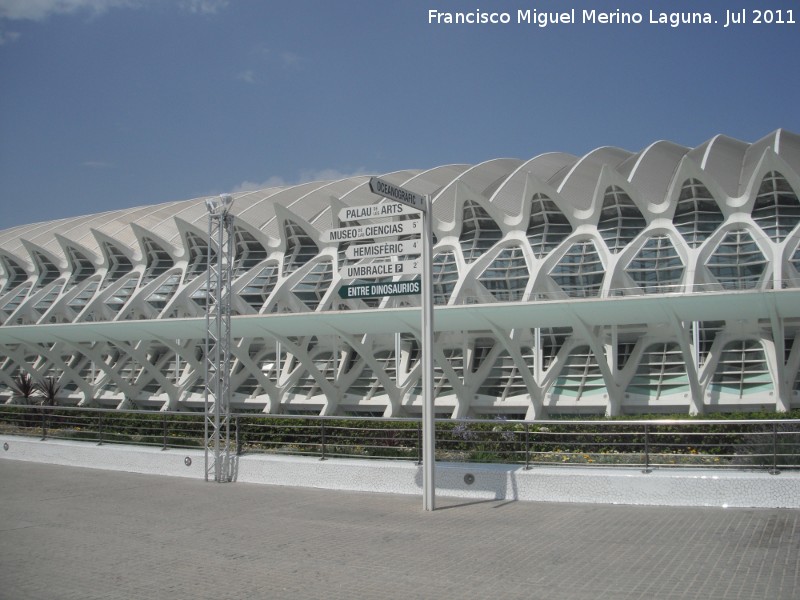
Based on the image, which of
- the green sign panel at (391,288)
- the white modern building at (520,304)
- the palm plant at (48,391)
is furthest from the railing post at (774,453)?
the palm plant at (48,391)

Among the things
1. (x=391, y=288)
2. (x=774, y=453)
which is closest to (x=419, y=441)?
(x=391, y=288)

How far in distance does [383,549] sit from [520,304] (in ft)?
48.8

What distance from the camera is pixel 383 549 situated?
779 cm

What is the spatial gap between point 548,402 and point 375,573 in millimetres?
21542

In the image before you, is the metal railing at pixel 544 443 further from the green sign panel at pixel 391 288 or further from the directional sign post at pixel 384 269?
the directional sign post at pixel 384 269

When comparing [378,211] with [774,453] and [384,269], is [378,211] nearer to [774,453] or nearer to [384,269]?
[384,269]

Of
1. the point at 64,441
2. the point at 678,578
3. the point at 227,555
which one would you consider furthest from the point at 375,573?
the point at 64,441

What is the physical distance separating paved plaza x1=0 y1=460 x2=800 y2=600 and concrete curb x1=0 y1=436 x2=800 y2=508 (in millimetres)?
247

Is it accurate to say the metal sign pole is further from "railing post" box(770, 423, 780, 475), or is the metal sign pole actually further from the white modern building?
the white modern building

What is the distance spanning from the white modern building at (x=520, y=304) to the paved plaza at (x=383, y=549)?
10195 millimetres

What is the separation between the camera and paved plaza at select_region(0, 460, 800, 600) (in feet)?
20.8

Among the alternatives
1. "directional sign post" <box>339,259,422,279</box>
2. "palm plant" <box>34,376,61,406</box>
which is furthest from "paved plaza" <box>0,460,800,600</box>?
"palm plant" <box>34,376,61,406</box>

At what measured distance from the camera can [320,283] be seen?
1401 inches

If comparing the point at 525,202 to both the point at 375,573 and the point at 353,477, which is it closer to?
the point at 353,477
